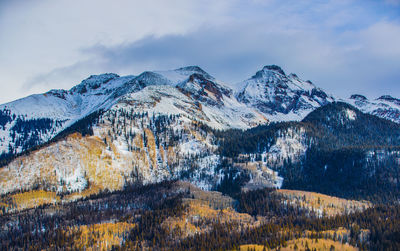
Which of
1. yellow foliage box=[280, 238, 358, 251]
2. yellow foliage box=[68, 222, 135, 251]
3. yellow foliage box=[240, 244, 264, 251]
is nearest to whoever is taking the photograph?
yellow foliage box=[280, 238, 358, 251]

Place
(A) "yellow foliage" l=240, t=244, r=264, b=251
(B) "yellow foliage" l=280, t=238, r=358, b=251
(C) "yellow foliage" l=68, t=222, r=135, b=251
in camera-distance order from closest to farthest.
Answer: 1. (B) "yellow foliage" l=280, t=238, r=358, b=251
2. (A) "yellow foliage" l=240, t=244, r=264, b=251
3. (C) "yellow foliage" l=68, t=222, r=135, b=251

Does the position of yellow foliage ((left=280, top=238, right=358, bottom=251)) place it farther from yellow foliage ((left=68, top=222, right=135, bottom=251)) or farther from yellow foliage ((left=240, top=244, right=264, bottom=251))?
yellow foliage ((left=68, top=222, right=135, bottom=251))

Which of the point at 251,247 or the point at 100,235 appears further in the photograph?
the point at 100,235

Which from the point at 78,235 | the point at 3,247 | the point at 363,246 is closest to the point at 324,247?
the point at 363,246

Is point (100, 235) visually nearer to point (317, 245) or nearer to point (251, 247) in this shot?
point (251, 247)

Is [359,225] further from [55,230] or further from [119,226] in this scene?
[55,230]

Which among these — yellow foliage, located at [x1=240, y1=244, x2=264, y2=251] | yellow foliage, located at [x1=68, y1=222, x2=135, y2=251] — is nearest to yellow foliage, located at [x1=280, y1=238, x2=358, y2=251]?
yellow foliage, located at [x1=240, y1=244, x2=264, y2=251]

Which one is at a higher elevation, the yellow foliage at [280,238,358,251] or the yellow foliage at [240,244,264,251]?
the yellow foliage at [280,238,358,251]

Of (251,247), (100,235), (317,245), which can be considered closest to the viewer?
(317,245)

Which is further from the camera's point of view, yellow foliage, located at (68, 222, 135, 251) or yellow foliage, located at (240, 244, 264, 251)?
yellow foliage, located at (68, 222, 135, 251)

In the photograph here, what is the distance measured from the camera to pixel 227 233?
603 feet

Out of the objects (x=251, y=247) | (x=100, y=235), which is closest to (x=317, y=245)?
(x=251, y=247)

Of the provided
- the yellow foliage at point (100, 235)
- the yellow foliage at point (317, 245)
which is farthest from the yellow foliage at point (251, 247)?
the yellow foliage at point (100, 235)

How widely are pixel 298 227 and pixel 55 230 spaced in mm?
125486
